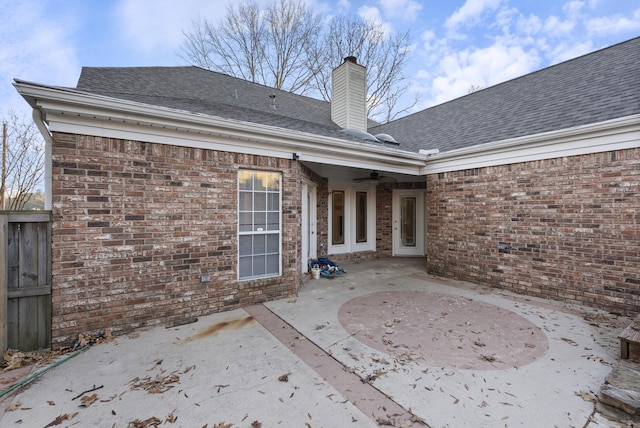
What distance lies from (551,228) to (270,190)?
212 inches

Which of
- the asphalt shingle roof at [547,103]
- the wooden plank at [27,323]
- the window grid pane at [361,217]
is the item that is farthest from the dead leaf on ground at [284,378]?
the window grid pane at [361,217]

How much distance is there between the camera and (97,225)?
360 centimetres

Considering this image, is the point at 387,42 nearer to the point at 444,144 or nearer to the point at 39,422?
the point at 444,144

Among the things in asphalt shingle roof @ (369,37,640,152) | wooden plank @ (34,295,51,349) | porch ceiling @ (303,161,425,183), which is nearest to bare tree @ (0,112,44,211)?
wooden plank @ (34,295,51,349)

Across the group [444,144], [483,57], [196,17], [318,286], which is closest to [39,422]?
[318,286]

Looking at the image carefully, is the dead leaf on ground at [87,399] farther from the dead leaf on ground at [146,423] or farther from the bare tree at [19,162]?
the bare tree at [19,162]

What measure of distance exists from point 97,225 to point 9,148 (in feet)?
31.4

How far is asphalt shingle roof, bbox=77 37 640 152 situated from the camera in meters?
5.16

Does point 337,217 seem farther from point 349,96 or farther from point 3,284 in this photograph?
point 3,284

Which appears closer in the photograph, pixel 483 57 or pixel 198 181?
pixel 198 181

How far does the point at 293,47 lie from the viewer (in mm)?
16297

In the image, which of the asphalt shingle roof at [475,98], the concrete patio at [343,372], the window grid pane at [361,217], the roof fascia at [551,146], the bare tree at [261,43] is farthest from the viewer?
the bare tree at [261,43]

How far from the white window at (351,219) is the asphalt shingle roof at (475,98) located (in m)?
2.23

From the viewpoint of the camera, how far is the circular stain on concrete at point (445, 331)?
314cm
